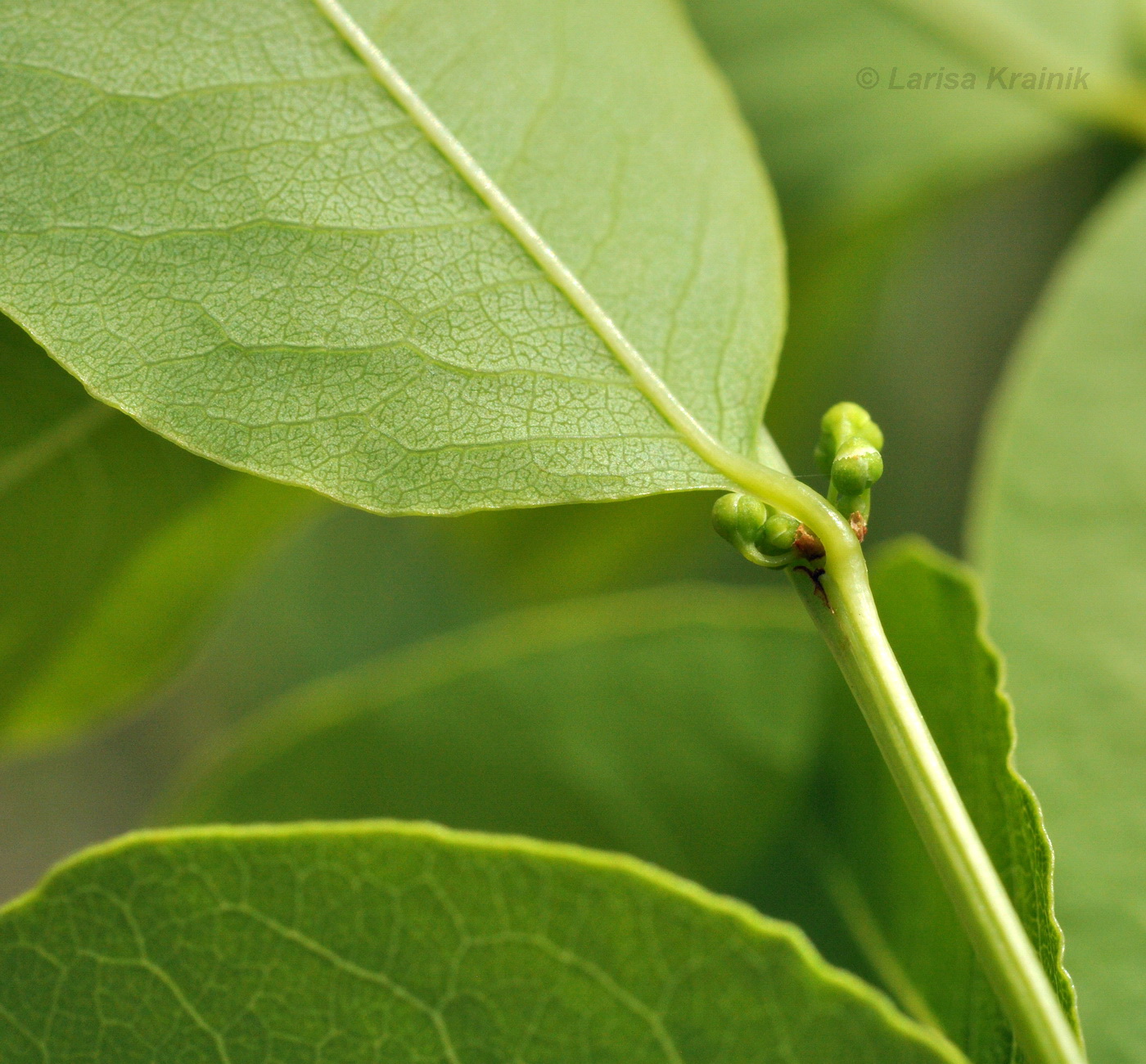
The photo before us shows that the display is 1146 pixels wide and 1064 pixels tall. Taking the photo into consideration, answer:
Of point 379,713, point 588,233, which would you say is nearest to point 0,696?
point 379,713

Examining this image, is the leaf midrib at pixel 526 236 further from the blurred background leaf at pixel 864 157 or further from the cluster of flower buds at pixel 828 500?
the blurred background leaf at pixel 864 157

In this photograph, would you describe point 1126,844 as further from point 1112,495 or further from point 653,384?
point 653,384

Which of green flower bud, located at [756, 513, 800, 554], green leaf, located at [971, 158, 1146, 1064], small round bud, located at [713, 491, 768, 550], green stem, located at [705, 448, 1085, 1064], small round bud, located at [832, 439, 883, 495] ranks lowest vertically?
green leaf, located at [971, 158, 1146, 1064]

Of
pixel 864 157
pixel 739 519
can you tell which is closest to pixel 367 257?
pixel 739 519

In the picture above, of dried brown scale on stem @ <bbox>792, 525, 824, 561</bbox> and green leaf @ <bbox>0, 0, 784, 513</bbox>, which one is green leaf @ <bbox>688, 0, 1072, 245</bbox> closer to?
green leaf @ <bbox>0, 0, 784, 513</bbox>

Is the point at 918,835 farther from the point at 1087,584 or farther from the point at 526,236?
the point at 526,236

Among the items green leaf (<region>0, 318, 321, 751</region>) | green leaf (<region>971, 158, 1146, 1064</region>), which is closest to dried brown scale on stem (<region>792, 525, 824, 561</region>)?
green leaf (<region>971, 158, 1146, 1064</region>)
